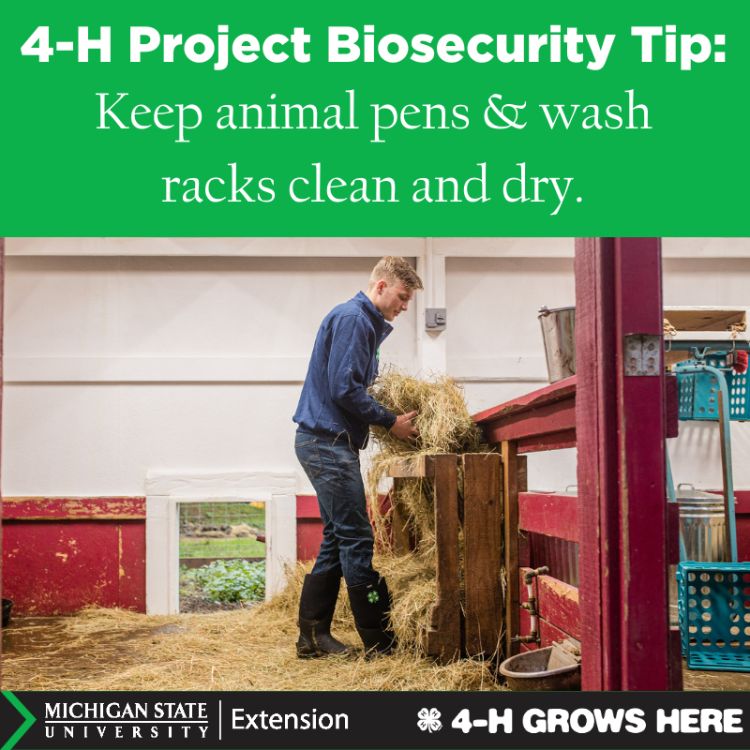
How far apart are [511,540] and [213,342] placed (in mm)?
3097

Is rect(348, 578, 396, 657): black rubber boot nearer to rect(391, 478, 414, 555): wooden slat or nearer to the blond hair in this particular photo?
rect(391, 478, 414, 555): wooden slat

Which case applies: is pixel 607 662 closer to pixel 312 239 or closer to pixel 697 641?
pixel 697 641

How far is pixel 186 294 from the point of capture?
566cm

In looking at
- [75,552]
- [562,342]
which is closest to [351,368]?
[562,342]

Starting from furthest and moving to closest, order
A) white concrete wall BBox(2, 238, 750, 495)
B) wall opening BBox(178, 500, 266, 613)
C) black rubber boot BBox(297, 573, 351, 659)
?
1. wall opening BBox(178, 500, 266, 613)
2. white concrete wall BBox(2, 238, 750, 495)
3. black rubber boot BBox(297, 573, 351, 659)

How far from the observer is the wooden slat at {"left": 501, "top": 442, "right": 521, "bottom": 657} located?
3.17 meters

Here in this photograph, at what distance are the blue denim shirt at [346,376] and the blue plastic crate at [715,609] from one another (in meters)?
1.46

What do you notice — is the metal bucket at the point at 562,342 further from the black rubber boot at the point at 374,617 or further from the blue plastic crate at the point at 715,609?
the black rubber boot at the point at 374,617

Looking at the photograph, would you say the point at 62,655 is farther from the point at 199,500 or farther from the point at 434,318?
the point at 434,318

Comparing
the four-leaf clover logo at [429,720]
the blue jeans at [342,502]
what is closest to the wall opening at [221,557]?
the blue jeans at [342,502]

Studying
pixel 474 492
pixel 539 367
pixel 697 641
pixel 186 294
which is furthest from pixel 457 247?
pixel 697 641

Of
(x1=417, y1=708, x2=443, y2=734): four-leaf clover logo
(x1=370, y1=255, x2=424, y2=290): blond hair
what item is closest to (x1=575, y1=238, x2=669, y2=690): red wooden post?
(x1=417, y1=708, x2=443, y2=734): four-leaf clover logo

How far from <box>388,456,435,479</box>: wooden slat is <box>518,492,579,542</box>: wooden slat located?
0.39m

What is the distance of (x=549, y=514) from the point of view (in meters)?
2.70
